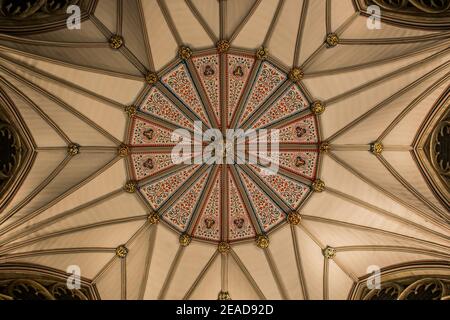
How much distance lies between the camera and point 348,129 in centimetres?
1683

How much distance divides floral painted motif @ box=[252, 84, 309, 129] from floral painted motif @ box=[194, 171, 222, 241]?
2.38m

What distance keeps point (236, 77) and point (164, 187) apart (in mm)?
4305

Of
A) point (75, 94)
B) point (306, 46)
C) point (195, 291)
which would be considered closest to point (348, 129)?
point (306, 46)

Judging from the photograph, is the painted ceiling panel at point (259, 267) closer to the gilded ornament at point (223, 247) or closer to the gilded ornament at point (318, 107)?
the gilded ornament at point (223, 247)

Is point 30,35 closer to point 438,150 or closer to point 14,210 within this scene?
point 14,210

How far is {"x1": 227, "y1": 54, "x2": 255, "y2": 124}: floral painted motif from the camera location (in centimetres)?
1723

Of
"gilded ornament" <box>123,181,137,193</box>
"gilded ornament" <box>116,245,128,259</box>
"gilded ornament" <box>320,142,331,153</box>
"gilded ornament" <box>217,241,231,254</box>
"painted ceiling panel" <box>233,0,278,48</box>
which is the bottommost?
"gilded ornament" <box>116,245,128,259</box>

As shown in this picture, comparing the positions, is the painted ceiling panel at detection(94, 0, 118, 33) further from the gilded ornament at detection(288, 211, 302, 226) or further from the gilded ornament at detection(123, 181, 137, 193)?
the gilded ornament at detection(288, 211, 302, 226)

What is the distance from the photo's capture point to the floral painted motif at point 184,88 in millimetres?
17297

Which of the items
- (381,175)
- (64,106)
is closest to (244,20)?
(64,106)

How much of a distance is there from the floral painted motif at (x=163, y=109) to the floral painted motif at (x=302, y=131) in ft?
10.2

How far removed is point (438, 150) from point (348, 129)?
9.35 feet

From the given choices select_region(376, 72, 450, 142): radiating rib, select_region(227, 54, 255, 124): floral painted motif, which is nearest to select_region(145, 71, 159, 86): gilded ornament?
select_region(227, 54, 255, 124): floral painted motif

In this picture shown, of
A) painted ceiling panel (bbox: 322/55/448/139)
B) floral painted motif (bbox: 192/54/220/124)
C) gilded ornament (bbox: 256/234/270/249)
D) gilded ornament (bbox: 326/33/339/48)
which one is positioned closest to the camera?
painted ceiling panel (bbox: 322/55/448/139)
